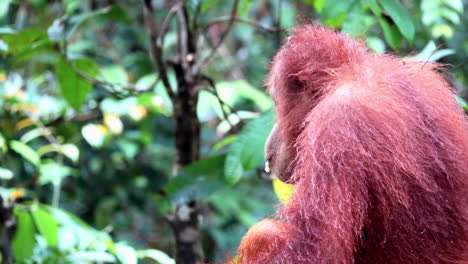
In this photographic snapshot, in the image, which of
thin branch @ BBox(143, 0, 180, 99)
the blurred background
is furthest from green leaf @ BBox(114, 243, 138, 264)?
thin branch @ BBox(143, 0, 180, 99)

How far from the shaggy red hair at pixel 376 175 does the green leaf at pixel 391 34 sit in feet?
1.70

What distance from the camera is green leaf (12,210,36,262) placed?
248cm

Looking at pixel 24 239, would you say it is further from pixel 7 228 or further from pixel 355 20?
pixel 355 20

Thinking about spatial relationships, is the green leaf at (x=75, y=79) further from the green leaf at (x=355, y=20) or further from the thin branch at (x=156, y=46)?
the green leaf at (x=355, y=20)

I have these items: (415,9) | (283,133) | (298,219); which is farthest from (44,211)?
(415,9)

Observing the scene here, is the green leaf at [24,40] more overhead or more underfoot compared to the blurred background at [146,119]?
more overhead

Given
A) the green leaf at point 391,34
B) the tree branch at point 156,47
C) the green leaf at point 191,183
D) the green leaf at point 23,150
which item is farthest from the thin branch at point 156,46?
the green leaf at point 391,34

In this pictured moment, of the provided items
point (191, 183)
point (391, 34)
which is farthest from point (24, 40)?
point (391, 34)

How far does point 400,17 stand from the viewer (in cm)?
232

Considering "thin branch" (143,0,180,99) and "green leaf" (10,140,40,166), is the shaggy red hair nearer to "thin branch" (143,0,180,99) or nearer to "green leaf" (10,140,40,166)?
"thin branch" (143,0,180,99)

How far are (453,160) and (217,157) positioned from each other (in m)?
1.16

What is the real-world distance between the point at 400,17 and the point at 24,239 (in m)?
1.67

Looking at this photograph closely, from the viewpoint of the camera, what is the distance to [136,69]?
5090mm

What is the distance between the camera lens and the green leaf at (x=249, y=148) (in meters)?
2.42
